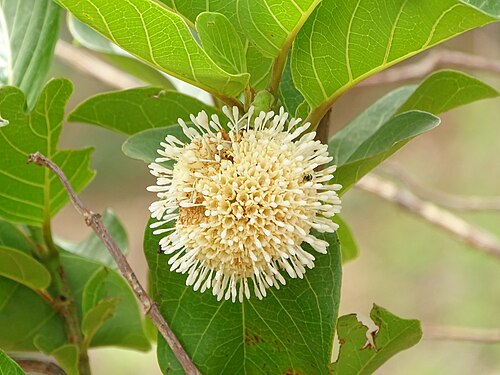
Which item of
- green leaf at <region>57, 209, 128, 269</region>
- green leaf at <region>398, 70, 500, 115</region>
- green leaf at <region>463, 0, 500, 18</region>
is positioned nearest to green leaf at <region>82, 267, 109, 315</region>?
green leaf at <region>57, 209, 128, 269</region>

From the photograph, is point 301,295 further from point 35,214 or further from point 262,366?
point 35,214

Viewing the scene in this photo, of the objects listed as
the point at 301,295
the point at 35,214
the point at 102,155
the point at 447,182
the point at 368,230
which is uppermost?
the point at 301,295

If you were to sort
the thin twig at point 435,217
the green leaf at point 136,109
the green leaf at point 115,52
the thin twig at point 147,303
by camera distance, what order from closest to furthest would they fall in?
1. the thin twig at point 147,303
2. the green leaf at point 136,109
3. the green leaf at point 115,52
4. the thin twig at point 435,217

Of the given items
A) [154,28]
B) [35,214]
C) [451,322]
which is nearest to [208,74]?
[154,28]

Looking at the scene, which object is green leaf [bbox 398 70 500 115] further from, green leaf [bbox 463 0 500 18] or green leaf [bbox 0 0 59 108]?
green leaf [bbox 0 0 59 108]

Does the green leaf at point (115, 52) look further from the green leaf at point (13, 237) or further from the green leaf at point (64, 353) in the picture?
the green leaf at point (64, 353)

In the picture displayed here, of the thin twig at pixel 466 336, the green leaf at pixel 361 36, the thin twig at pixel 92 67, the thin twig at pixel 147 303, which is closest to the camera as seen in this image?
the green leaf at pixel 361 36

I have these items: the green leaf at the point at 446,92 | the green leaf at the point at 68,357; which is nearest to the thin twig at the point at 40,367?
the green leaf at the point at 68,357

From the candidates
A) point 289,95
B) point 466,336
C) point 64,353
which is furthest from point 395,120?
point 466,336
